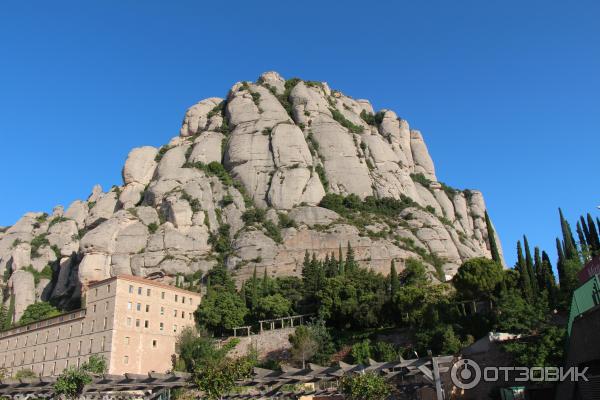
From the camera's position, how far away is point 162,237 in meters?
82.5

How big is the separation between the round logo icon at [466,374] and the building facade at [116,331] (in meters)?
36.5

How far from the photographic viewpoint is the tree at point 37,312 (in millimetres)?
76625

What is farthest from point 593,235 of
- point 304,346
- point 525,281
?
point 304,346

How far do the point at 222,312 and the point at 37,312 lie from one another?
32.6 metres

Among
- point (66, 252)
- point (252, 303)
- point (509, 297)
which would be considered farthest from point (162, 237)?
point (509, 297)

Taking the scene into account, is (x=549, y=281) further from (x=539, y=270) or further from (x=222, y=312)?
(x=222, y=312)

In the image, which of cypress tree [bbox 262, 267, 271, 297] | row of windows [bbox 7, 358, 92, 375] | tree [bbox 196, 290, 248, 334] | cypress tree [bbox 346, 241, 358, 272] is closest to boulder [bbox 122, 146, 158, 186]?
cypress tree [bbox 262, 267, 271, 297]

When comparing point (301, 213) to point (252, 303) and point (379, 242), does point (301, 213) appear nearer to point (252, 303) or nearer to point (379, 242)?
point (379, 242)

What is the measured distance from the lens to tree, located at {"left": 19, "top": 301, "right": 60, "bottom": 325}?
7662cm

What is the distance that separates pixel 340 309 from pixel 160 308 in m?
22.1

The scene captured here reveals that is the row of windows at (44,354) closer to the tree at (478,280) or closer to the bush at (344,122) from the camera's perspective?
the tree at (478,280)

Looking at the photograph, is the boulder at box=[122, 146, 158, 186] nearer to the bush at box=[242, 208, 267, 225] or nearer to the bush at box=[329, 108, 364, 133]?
the bush at box=[242, 208, 267, 225]

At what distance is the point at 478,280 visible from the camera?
166 ft

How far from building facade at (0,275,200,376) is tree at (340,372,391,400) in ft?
127
